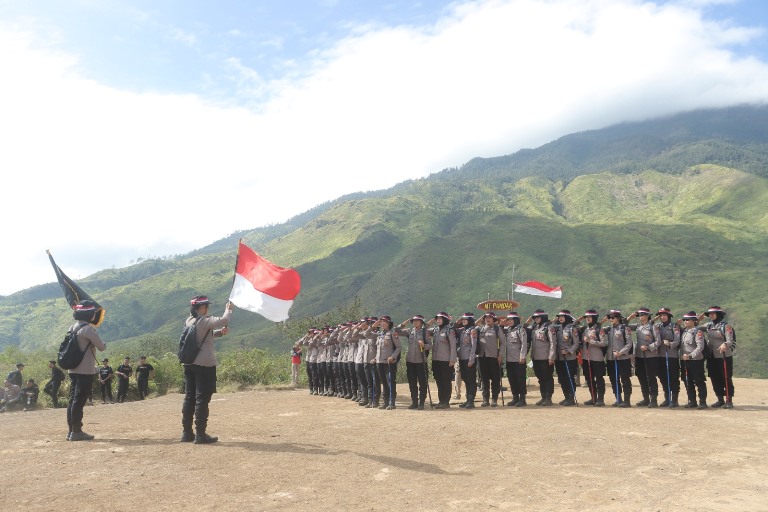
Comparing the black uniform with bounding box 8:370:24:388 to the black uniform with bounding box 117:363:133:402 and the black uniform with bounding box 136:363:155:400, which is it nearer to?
the black uniform with bounding box 117:363:133:402

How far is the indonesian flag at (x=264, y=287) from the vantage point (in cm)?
1034

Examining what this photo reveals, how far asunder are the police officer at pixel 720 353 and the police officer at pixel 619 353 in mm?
1657

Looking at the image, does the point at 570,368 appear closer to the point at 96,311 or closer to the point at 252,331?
the point at 96,311

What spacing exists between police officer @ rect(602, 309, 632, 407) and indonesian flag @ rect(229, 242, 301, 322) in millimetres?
7708

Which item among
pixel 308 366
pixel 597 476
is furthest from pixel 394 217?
pixel 597 476

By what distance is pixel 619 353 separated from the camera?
14.0m

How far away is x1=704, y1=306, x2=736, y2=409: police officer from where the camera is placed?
13.0 metres

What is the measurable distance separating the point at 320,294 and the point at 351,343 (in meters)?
116

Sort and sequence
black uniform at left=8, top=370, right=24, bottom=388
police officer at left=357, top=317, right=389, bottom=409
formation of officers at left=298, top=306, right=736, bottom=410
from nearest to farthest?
1. formation of officers at left=298, top=306, right=736, bottom=410
2. police officer at left=357, top=317, right=389, bottom=409
3. black uniform at left=8, top=370, right=24, bottom=388

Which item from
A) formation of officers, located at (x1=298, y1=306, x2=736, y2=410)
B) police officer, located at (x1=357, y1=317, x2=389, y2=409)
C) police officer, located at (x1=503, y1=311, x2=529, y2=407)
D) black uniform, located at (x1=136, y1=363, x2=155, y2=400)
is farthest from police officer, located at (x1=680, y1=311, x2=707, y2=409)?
black uniform, located at (x1=136, y1=363, x2=155, y2=400)

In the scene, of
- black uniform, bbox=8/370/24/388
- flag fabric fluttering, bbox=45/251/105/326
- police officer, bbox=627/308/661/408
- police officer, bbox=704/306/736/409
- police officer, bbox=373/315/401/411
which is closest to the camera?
police officer, bbox=704/306/736/409

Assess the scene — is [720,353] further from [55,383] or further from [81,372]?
[55,383]

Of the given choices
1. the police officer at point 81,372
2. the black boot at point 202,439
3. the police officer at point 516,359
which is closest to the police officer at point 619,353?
the police officer at point 516,359

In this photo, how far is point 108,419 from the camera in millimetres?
13734
